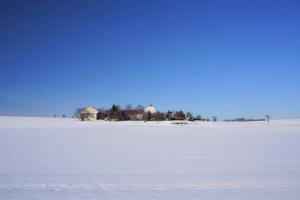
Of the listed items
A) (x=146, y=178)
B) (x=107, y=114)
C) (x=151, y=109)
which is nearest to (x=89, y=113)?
(x=107, y=114)

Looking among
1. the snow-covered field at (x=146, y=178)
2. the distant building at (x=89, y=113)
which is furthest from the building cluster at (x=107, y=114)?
the snow-covered field at (x=146, y=178)

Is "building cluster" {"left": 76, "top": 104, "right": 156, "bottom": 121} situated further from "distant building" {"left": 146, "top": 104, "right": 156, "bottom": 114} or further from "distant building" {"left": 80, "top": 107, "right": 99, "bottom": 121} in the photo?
"distant building" {"left": 146, "top": 104, "right": 156, "bottom": 114}

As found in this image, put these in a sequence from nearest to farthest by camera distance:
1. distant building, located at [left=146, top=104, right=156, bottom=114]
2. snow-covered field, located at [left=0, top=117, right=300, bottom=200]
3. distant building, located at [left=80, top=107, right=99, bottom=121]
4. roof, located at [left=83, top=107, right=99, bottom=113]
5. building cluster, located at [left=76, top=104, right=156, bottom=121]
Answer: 1. snow-covered field, located at [left=0, top=117, right=300, bottom=200]
2. building cluster, located at [left=76, top=104, right=156, bottom=121]
3. distant building, located at [left=80, top=107, right=99, bottom=121]
4. roof, located at [left=83, top=107, right=99, bottom=113]
5. distant building, located at [left=146, top=104, right=156, bottom=114]

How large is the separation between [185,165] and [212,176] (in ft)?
7.50

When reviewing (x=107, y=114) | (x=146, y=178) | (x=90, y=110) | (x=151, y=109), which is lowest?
(x=146, y=178)

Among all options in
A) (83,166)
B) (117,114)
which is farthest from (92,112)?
(83,166)

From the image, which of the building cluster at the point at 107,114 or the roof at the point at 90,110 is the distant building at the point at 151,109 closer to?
the building cluster at the point at 107,114

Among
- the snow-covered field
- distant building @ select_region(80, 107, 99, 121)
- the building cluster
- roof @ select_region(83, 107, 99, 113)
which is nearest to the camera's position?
the snow-covered field

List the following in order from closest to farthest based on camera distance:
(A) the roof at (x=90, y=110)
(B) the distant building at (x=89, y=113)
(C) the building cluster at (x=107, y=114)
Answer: (C) the building cluster at (x=107, y=114) → (B) the distant building at (x=89, y=113) → (A) the roof at (x=90, y=110)

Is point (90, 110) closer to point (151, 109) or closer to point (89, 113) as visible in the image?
point (89, 113)

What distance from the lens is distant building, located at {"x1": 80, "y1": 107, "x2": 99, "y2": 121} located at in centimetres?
9544

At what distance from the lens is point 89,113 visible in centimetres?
9856

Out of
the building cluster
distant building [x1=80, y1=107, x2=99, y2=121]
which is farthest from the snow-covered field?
distant building [x1=80, y1=107, x2=99, y2=121]

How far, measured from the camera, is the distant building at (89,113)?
95.4m
